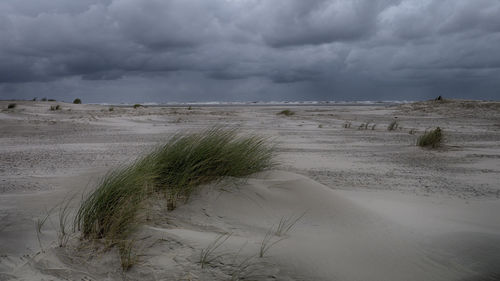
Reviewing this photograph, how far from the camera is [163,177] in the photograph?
11.6 feet

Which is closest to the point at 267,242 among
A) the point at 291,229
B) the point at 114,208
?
the point at 291,229

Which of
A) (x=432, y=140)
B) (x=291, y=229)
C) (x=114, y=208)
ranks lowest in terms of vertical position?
(x=291, y=229)

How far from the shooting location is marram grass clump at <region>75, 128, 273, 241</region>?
254cm

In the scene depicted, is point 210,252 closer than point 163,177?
Yes

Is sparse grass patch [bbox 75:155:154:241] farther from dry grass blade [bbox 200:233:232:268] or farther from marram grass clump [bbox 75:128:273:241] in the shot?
dry grass blade [bbox 200:233:232:268]

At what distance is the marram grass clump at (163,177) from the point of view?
8.33 ft

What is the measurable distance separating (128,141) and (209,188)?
6100 mm

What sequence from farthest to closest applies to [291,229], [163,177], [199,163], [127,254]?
[163,177], [199,163], [291,229], [127,254]

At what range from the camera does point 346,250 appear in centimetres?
257

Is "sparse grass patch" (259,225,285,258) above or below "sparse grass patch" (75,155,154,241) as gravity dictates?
below

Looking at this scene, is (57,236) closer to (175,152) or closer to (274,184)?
(175,152)

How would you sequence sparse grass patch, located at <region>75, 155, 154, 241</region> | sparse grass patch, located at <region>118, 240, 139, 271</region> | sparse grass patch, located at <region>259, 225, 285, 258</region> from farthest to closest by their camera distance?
1. sparse grass patch, located at <region>75, 155, 154, 241</region>
2. sparse grass patch, located at <region>259, 225, 285, 258</region>
3. sparse grass patch, located at <region>118, 240, 139, 271</region>

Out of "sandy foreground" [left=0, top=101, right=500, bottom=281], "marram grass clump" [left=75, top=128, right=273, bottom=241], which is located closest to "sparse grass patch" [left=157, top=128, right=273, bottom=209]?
"marram grass clump" [left=75, top=128, right=273, bottom=241]

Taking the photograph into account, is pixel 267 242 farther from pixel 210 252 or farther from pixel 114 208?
pixel 114 208
